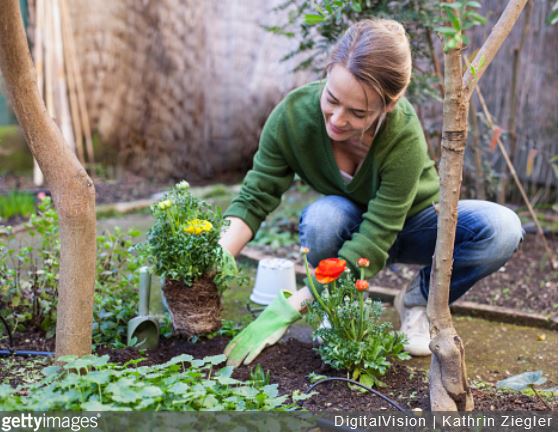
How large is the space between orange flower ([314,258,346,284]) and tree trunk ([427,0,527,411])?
30 centimetres

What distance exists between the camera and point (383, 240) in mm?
2279

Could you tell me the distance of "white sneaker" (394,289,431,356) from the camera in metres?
2.38

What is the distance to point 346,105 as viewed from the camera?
2121 millimetres

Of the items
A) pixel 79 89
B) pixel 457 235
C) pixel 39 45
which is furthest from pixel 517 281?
pixel 39 45

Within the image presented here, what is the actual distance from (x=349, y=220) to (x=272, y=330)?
486 mm

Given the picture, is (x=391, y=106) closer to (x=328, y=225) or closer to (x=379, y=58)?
(x=379, y=58)

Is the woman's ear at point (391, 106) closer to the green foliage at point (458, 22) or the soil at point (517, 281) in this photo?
the green foliage at point (458, 22)

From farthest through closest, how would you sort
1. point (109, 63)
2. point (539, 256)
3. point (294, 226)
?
point (109, 63)
point (294, 226)
point (539, 256)

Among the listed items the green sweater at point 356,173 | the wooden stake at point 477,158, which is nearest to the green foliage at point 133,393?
the green sweater at point 356,173

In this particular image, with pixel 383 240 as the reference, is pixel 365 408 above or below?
below

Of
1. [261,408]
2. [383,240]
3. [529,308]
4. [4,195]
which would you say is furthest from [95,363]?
[4,195]

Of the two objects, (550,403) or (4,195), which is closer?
(550,403)

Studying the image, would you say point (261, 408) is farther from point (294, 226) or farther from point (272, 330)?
point (294, 226)

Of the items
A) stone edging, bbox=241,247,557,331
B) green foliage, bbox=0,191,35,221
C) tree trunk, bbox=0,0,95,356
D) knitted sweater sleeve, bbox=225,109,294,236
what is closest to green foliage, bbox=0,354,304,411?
tree trunk, bbox=0,0,95,356
